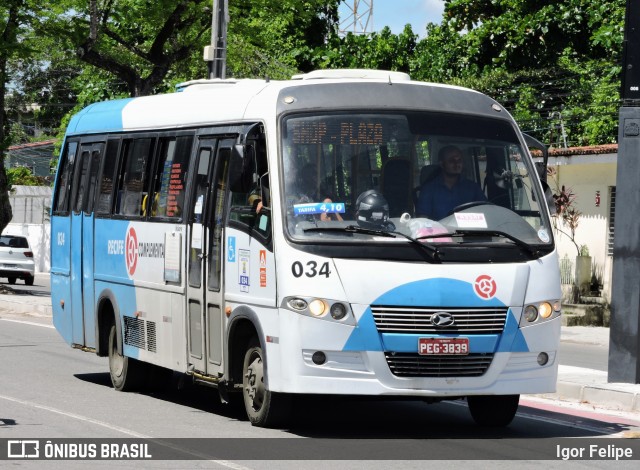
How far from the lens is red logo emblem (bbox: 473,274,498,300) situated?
10414 millimetres

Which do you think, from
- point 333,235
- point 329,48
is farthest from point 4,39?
point 333,235

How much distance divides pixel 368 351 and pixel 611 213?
19.6m

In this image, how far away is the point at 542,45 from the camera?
3884cm

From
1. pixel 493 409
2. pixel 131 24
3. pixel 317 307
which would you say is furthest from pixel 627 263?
pixel 131 24

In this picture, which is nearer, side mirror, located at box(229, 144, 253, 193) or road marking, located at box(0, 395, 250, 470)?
road marking, located at box(0, 395, 250, 470)

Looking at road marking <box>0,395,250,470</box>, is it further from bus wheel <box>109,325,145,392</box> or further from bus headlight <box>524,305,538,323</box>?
bus headlight <box>524,305,538,323</box>

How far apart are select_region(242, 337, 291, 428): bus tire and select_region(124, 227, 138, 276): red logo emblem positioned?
2865 millimetres

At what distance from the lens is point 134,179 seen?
14078 mm

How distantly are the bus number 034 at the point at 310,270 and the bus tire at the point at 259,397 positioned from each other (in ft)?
2.63

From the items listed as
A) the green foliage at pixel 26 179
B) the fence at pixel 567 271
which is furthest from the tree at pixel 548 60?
the green foliage at pixel 26 179

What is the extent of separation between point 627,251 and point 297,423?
4542 mm

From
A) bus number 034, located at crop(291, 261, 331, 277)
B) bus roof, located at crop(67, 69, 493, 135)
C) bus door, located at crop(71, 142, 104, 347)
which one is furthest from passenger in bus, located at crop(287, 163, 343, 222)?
bus door, located at crop(71, 142, 104, 347)

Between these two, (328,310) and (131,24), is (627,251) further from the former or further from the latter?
(131,24)

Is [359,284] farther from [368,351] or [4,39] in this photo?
[4,39]
